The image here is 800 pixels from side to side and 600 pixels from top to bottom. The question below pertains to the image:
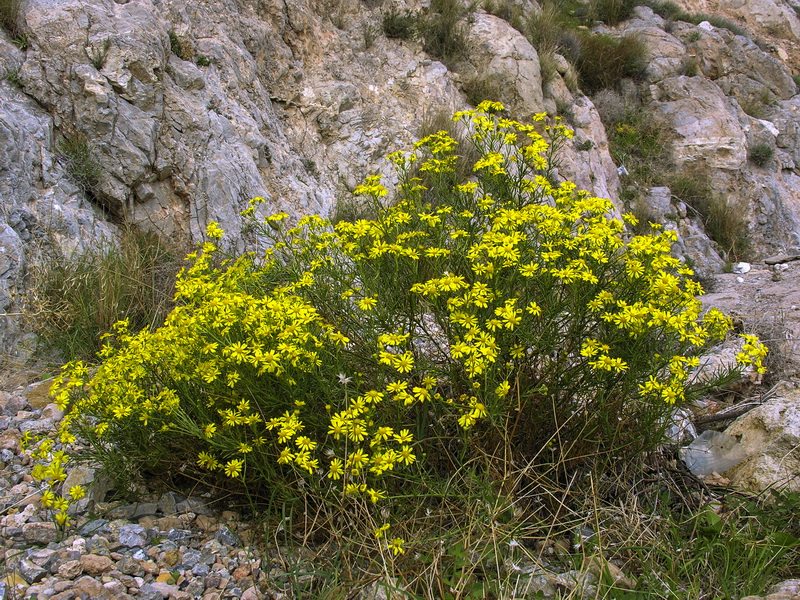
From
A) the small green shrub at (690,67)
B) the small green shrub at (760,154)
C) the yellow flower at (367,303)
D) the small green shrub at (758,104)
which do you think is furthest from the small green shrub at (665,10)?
the yellow flower at (367,303)

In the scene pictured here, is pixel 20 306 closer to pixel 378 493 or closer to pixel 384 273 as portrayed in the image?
pixel 384 273

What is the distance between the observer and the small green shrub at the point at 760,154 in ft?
34.8

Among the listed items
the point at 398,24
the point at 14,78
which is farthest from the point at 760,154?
the point at 14,78

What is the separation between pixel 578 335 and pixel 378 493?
3.58ft

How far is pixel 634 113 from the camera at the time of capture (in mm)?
10242

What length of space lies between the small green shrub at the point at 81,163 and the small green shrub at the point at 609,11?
12.1m

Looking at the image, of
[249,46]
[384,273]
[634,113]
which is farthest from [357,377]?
[634,113]

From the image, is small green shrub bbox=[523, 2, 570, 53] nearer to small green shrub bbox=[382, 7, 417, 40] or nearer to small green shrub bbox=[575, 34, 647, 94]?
small green shrub bbox=[575, 34, 647, 94]

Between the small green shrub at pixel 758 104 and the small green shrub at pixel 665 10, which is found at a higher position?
the small green shrub at pixel 665 10

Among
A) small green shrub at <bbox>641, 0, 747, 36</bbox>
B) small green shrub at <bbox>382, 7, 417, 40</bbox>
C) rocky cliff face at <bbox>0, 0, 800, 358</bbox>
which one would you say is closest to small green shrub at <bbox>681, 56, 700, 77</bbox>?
rocky cliff face at <bbox>0, 0, 800, 358</bbox>

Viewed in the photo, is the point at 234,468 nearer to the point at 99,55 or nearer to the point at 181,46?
the point at 99,55

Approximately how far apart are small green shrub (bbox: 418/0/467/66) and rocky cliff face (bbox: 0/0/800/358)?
0.16m

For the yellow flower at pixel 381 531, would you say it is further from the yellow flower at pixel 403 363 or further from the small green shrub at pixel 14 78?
the small green shrub at pixel 14 78

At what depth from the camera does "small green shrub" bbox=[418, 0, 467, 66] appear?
8289 millimetres
